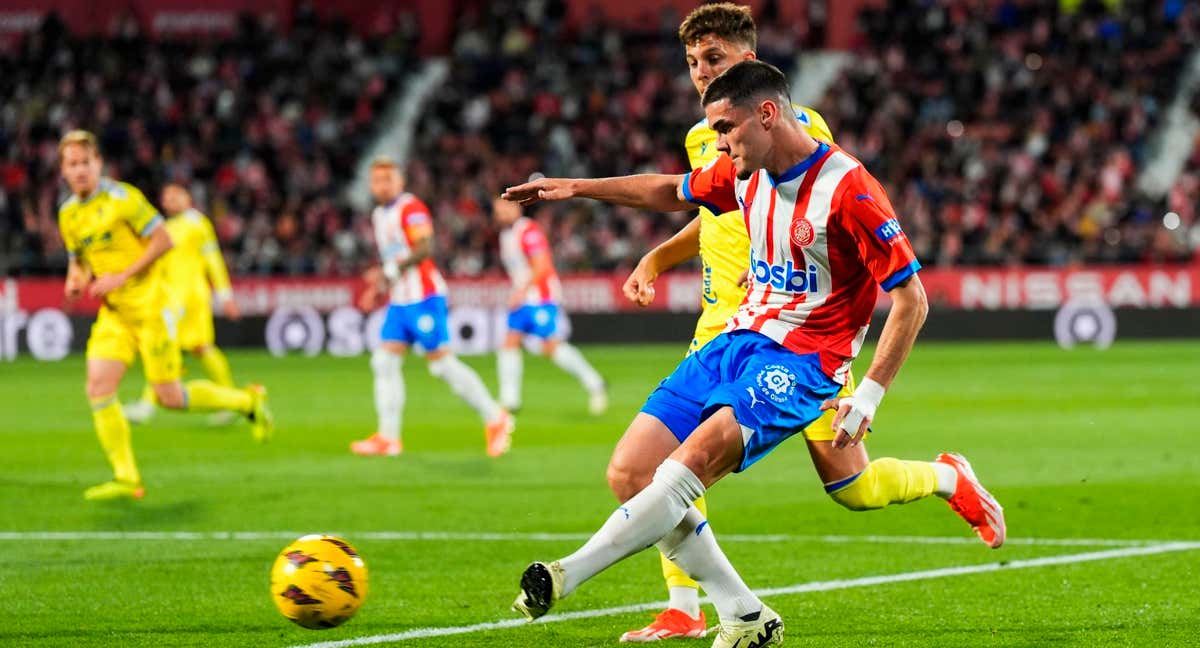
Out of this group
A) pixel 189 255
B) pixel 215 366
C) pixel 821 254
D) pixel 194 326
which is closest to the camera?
pixel 821 254

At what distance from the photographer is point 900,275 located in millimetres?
5504

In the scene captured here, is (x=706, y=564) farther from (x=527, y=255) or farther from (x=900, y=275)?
(x=527, y=255)

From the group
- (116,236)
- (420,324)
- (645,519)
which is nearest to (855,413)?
(645,519)

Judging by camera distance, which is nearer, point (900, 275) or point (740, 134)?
point (900, 275)

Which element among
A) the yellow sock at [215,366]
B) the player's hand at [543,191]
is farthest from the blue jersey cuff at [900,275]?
the yellow sock at [215,366]

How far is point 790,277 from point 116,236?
6.44 metres

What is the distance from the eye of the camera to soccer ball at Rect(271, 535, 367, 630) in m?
6.06

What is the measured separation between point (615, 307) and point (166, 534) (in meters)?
19.0

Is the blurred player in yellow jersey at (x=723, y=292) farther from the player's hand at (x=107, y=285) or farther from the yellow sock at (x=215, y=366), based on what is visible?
the yellow sock at (x=215, y=366)

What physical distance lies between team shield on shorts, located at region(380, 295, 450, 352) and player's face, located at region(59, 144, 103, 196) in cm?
336

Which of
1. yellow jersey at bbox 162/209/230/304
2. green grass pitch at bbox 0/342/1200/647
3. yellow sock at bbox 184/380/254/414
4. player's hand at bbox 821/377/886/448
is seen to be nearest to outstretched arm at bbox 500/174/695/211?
player's hand at bbox 821/377/886/448

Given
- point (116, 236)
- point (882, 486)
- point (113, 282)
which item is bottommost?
point (882, 486)

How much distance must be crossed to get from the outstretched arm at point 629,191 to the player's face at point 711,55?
45 centimetres

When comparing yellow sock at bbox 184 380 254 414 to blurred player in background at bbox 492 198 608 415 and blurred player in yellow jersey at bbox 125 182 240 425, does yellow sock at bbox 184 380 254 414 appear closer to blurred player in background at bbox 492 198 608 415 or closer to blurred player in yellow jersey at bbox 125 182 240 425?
blurred player in yellow jersey at bbox 125 182 240 425
